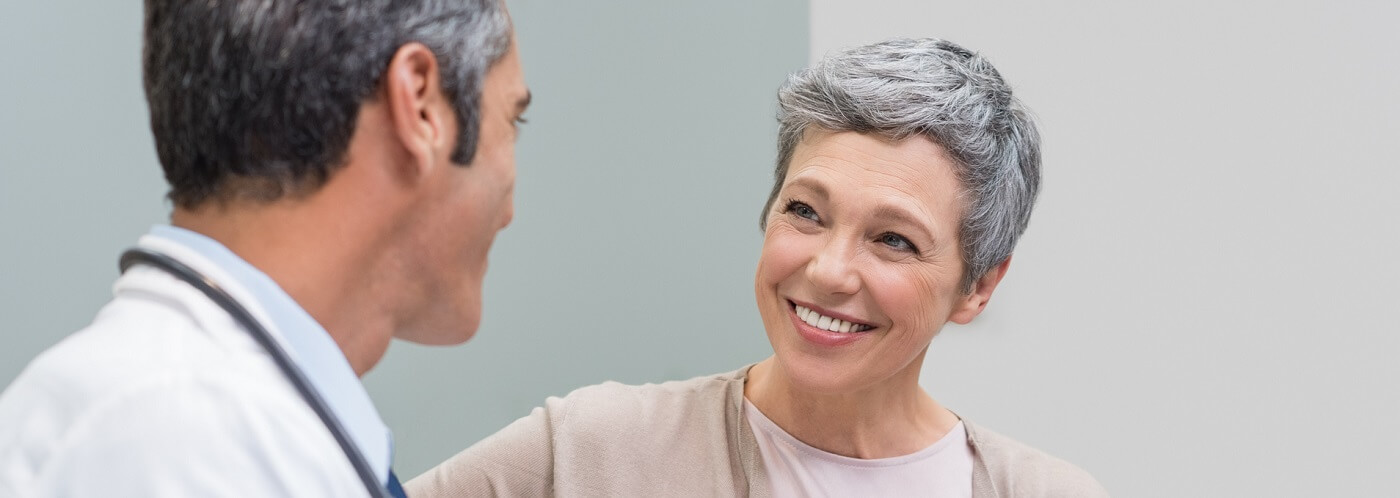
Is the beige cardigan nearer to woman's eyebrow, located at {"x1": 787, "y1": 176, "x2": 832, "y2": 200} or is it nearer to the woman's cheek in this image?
the woman's cheek

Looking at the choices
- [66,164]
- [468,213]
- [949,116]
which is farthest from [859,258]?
[66,164]

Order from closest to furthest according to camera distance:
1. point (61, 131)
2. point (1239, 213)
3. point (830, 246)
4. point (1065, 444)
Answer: point (830, 246), point (61, 131), point (1239, 213), point (1065, 444)

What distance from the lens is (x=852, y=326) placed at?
1.62 m

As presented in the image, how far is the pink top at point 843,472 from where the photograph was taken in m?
1.69

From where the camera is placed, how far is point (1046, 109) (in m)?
2.40

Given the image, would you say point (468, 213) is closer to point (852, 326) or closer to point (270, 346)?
point (270, 346)

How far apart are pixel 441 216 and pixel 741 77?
1.70 m

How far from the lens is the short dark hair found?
0.93 meters

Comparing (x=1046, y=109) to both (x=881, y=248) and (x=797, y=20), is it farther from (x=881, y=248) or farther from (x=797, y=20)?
(x=881, y=248)

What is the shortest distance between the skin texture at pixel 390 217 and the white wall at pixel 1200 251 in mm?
1377

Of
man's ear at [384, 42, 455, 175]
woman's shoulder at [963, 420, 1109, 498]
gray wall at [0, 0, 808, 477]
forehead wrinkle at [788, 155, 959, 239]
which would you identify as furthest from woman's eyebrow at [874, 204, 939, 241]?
gray wall at [0, 0, 808, 477]

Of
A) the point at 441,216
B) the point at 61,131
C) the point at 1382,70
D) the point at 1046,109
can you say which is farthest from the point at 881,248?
the point at 61,131

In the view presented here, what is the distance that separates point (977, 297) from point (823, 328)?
10.6 inches

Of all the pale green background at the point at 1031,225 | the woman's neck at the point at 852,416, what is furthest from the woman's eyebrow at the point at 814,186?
the pale green background at the point at 1031,225
